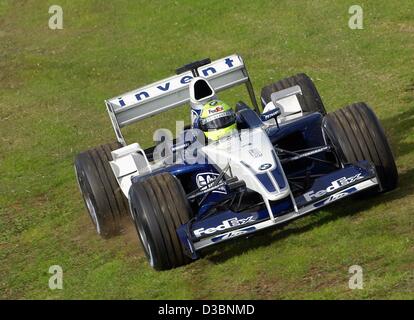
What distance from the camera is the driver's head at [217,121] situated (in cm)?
1267

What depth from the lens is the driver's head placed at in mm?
12672

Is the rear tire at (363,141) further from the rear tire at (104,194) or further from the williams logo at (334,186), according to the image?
the rear tire at (104,194)

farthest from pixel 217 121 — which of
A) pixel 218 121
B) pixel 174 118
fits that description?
pixel 174 118

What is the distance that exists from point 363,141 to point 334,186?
2.93 feet

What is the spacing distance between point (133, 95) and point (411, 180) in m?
4.26

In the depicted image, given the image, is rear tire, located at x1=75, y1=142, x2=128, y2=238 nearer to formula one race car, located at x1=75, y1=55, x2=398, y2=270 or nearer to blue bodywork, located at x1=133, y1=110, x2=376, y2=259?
formula one race car, located at x1=75, y1=55, x2=398, y2=270

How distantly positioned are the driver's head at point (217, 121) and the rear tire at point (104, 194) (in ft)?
5.28

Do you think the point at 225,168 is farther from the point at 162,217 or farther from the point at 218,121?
the point at 162,217

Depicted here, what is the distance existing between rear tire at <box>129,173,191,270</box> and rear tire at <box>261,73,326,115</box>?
392 centimetres

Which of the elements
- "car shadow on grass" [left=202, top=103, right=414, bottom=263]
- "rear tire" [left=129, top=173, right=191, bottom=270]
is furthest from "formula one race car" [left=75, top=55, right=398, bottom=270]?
"car shadow on grass" [left=202, top=103, right=414, bottom=263]

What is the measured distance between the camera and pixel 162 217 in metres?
10.9
